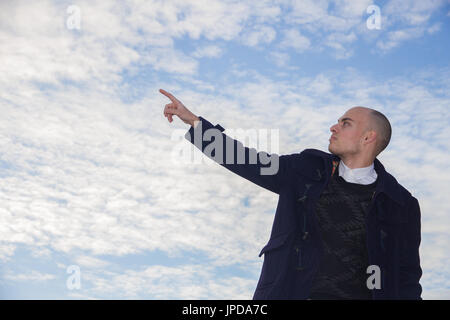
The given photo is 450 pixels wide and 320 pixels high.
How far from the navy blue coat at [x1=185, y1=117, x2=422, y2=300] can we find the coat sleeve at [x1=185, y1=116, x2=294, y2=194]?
0.01 meters

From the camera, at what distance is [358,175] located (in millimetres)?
6434

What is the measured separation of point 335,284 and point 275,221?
955 millimetres

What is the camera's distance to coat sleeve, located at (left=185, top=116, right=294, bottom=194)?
19.6 feet

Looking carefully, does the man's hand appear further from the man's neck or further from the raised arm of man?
the man's neck

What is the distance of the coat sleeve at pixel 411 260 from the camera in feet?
20.1

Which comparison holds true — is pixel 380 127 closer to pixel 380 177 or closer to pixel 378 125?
pixel 378 125

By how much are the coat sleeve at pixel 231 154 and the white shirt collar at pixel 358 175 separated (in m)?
0.86

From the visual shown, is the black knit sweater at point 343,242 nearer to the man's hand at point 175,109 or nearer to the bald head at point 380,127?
the bald head at point 380,127

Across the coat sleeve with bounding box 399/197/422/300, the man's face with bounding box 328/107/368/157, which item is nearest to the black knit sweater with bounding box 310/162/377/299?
the man's face with bounding box 328/107/368/157

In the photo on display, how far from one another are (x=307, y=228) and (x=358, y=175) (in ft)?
3.16

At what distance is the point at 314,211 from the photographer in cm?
606


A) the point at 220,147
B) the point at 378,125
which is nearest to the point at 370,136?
the point at 378,125
